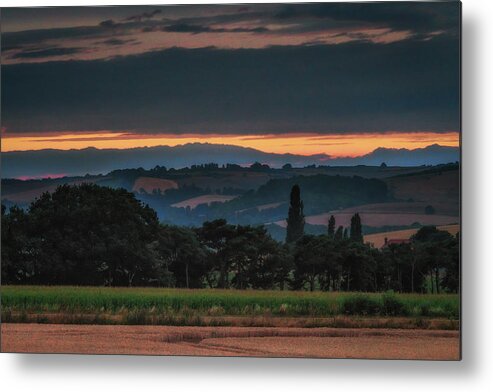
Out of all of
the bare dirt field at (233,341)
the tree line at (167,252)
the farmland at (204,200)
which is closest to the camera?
the bare dirt field at (233,341)

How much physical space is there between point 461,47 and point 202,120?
1.75 meters

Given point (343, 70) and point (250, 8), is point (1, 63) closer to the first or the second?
point (250, 8)

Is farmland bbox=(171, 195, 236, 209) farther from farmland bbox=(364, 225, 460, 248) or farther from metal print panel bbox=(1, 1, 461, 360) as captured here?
farmland bbox=(364, 225, 460, 248)

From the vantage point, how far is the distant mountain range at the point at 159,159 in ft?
25.9

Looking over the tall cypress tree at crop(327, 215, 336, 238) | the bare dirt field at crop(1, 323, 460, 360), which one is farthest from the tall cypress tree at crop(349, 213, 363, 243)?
the bare dirt field at crop(1, 323, 460, 360)

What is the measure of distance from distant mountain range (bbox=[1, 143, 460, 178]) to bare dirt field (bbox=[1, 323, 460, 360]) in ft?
3.47

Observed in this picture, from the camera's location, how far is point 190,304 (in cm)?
803

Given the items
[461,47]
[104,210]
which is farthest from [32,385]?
[461,47]

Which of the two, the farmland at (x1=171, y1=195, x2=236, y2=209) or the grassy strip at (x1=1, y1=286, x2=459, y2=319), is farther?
the farmland at (x1=171, y1=195, x2=236, y2=209)

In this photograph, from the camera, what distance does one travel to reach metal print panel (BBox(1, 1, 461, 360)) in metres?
7.81

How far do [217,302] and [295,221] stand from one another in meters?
0.75

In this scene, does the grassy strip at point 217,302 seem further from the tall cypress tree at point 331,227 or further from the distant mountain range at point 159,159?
the distant mountain range at point 159,159

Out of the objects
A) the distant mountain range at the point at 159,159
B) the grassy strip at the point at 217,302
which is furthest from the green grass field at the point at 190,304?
the distant mountain range at the point at 159,159

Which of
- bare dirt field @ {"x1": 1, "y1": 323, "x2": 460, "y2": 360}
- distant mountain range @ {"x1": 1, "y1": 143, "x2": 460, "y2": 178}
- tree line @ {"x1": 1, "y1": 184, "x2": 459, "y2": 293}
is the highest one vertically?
distant mountain range @ {"x1": 1, "y1": 143, "x2": 460, "y2": 178}
